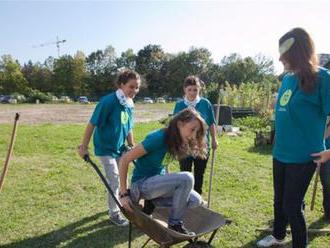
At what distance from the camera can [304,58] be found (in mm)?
3113

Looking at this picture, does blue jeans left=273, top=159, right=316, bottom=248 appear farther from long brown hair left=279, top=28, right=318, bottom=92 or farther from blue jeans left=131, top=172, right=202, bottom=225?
blue jeans left=131, top=172, right=202, bottom=225

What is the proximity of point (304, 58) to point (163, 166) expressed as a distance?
1.43m

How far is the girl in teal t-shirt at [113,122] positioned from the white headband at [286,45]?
5.48 feet

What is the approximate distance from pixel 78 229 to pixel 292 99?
2739 mm

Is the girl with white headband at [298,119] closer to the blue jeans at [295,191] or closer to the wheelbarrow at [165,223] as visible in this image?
the blue jeans at [295,191]

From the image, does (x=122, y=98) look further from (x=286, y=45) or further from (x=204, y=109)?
(x=286, y=45)

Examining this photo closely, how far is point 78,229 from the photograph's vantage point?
4633mm

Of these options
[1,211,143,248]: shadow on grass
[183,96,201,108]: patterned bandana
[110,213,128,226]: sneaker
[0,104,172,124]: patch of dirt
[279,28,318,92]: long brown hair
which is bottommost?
[0,104,172,124]: patch of dirt

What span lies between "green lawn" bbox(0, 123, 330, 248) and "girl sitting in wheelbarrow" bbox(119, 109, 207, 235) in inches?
39.1

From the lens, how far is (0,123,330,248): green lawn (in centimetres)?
438

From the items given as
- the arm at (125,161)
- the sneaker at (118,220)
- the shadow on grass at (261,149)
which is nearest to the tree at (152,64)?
the shadow on grass at (261,149)

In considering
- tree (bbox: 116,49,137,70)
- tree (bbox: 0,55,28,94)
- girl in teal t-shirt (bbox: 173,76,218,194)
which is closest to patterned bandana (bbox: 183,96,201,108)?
girl in teal t-shirt (bbox: 173,76,218,194)

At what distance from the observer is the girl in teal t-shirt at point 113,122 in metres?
4.36

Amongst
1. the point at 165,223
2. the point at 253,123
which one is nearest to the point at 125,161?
the point at 165,223
